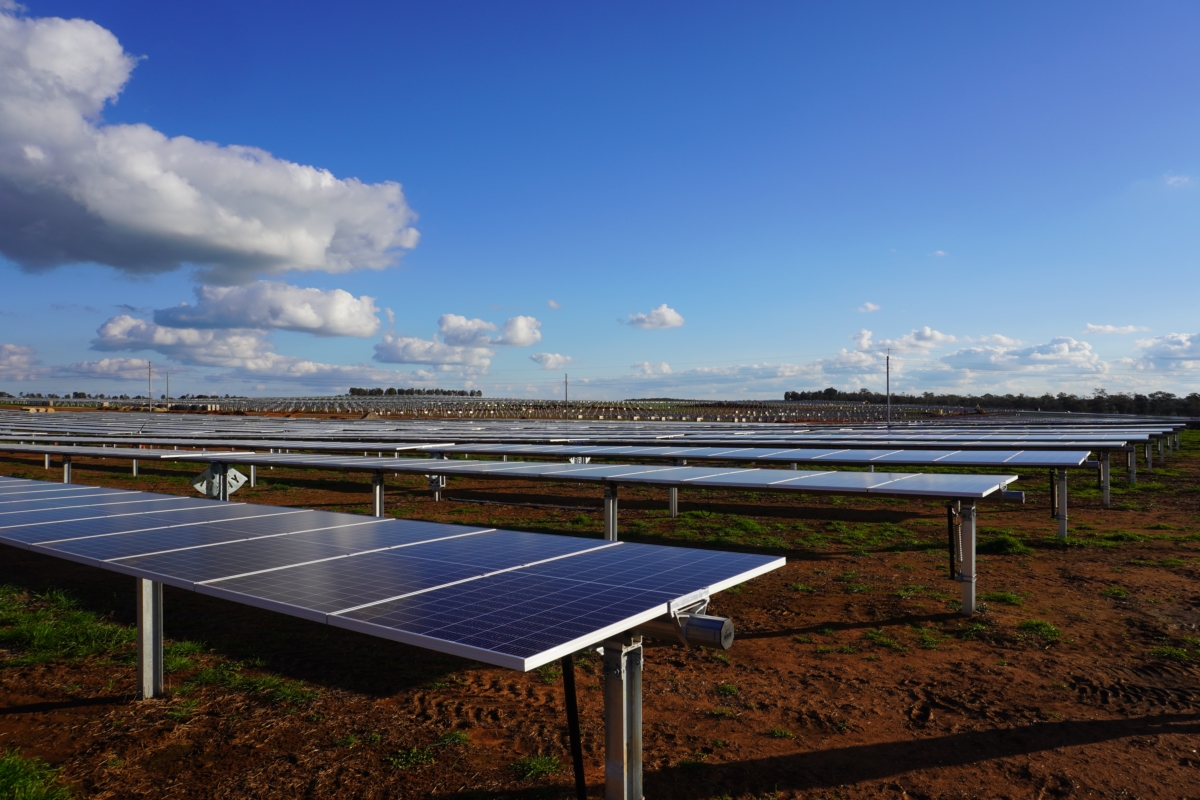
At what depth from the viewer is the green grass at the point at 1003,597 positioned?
10555mm

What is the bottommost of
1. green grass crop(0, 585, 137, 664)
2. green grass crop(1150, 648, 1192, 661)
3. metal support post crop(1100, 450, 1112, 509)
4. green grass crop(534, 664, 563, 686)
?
green grass crop(1150, 648, 1192, 661)

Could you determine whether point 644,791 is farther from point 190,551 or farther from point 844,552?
point 844,552

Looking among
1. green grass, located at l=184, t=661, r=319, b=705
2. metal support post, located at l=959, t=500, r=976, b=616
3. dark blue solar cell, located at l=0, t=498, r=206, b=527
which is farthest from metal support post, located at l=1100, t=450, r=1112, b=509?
dark blue solar cell, located at l=0, t=498, r=206, b=527

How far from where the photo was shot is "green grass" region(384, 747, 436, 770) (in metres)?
5.79

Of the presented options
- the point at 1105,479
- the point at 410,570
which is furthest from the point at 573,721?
the point at 1105,479

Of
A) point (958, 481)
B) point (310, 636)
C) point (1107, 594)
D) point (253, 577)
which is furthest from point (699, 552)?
point (1107, 594)

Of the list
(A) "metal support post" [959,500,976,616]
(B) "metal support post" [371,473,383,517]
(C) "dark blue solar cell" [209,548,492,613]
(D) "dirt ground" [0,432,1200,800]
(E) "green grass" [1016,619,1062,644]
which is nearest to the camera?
(C) "dark blue solar cell" [209,548,492,613]

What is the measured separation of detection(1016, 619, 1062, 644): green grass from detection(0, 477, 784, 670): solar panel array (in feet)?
17.5

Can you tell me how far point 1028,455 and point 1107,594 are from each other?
19.6ft

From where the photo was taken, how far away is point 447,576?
5535mm

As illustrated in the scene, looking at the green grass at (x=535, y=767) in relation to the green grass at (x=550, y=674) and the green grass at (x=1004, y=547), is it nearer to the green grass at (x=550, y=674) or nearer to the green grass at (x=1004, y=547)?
the green grass at (x=550, y=674)

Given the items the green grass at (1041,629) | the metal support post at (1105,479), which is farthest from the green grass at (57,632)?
the metal support post at (1105,479)

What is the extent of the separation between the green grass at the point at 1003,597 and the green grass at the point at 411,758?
28.4 ft

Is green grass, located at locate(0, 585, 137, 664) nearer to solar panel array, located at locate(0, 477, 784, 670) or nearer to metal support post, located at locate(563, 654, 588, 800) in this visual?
solar panel array, located at locate(0, 477, 784, 670)
